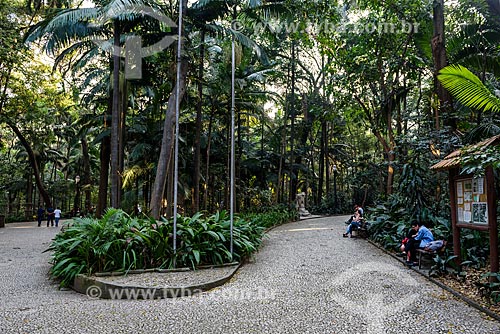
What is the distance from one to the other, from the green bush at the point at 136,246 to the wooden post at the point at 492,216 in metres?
4.69

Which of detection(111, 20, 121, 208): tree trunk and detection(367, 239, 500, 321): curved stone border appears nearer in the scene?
detection(367, 239, 500, 321): curved stone border

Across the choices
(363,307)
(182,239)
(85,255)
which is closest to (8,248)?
(85,255)

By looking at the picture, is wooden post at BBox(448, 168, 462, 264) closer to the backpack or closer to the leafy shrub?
the backpack

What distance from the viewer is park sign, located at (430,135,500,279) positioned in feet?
17.0

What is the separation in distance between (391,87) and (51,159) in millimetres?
27188

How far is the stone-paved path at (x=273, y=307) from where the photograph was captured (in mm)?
4297

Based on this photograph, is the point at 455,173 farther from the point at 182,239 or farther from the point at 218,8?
the point at 218,8

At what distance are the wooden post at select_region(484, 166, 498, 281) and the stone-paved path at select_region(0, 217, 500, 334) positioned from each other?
2.68 feet

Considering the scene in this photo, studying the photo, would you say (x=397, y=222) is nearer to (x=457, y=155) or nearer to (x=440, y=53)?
(x=440, y=53)

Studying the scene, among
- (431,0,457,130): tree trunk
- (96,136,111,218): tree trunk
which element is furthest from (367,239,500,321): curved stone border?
(96,136,111,218): tree trunk

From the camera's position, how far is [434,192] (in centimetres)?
1055

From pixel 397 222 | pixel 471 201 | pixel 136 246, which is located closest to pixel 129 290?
pixel 136 246

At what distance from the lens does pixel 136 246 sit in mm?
6934

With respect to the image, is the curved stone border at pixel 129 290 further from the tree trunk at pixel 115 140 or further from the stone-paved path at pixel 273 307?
the tree trunk at pixel 115 140
